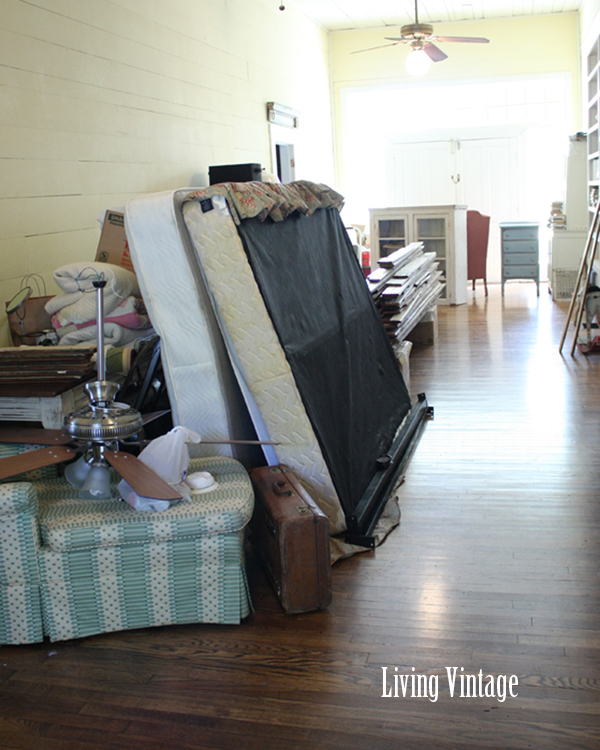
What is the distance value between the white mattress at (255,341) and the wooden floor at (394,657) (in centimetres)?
43

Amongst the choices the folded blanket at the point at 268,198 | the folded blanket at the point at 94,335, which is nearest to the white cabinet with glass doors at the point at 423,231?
the folded blanket at the point at 268,198

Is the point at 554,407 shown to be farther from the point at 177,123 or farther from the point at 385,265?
the point at 177,123

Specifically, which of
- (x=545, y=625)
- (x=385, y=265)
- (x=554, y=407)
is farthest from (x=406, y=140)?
(x=545, y=625)

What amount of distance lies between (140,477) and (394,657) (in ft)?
3.15

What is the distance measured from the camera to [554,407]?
4.79 meters

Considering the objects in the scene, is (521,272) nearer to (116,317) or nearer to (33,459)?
(116,317)

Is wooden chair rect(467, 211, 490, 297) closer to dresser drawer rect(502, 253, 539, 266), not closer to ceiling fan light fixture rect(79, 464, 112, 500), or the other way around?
dresser drawer rect(502, 253, 539, 266)

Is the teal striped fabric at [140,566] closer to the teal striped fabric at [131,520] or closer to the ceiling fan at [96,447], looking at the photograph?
the teal striped fabric at [131,520]

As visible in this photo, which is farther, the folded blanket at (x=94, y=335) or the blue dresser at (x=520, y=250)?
the blue dresser at (x=520, y=250)

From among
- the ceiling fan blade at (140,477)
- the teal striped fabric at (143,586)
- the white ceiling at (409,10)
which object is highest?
the white ceiling at (409,10)

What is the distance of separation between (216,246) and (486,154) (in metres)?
9.02

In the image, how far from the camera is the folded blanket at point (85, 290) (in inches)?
142

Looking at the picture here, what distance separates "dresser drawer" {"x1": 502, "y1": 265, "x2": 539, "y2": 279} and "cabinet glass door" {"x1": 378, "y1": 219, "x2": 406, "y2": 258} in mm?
1583

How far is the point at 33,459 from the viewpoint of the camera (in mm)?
2508
